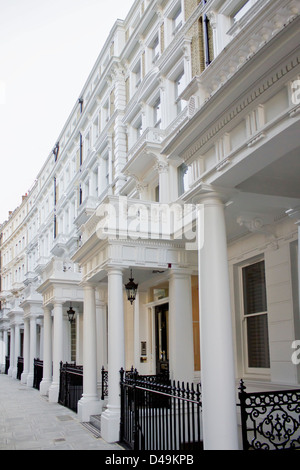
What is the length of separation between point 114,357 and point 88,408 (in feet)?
10.8

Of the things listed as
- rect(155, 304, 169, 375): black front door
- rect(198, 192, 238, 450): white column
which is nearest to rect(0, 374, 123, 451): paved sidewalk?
rect(155, 304, 169, 375): black front door

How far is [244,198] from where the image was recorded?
7.18 m

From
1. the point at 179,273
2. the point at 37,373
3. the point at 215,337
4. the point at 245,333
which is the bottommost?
the point at 37,373

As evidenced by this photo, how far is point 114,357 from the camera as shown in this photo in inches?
429

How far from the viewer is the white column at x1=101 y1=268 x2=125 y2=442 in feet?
34.7

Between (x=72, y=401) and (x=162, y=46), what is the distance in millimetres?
12057

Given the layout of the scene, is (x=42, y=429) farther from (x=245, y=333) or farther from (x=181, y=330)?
(x=245, y=333)

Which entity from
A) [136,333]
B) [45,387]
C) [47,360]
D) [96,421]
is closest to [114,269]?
[96,421]

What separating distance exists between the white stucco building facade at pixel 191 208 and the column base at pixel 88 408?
1.1 inches

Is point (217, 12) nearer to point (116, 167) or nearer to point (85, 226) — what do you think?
point (85, 226)

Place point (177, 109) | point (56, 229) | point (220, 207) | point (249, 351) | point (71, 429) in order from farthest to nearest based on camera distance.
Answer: point (56, 229), point (177, 109), point (71, 429), point (249, 351), point (220, 207)
